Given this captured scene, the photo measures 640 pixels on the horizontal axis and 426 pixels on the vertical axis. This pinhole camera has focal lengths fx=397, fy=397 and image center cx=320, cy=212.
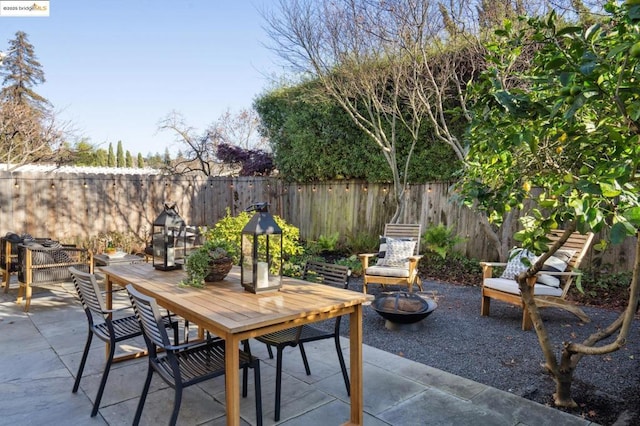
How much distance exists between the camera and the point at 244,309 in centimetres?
201

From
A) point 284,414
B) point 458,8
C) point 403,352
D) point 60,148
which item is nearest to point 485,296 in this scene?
point 403,352

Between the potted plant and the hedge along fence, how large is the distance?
478cm

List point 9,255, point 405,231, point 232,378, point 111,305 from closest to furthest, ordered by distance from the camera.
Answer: point 232,378 < point 111,305 < point 9,255 < point 405,231

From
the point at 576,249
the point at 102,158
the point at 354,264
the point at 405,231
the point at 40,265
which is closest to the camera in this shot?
the point at 576,249

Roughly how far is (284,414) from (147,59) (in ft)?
28.9

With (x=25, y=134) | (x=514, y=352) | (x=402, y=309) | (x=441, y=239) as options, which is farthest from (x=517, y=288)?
(x=25, y=134)

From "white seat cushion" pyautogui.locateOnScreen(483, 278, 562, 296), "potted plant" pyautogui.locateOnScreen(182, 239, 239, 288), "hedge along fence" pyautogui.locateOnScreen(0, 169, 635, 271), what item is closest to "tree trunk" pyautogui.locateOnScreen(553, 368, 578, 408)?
"white seat cushion" pyautogui.locateOnScreen(483, 278, 562, 296)

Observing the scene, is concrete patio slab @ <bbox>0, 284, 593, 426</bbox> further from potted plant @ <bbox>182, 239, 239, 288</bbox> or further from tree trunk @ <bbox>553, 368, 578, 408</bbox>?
potted plant @ <bbox>182, 239, 239, 288</bbox>

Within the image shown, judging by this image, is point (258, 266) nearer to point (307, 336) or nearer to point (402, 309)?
point (307, 336)

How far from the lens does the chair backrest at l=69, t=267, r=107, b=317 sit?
2.38 m

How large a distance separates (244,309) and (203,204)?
710 centimetres

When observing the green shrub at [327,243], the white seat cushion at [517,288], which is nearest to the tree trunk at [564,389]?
the white seat cushion at [517,288]

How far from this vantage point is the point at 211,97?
12.9 meters

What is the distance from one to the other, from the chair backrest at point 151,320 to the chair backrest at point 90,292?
41 cm
